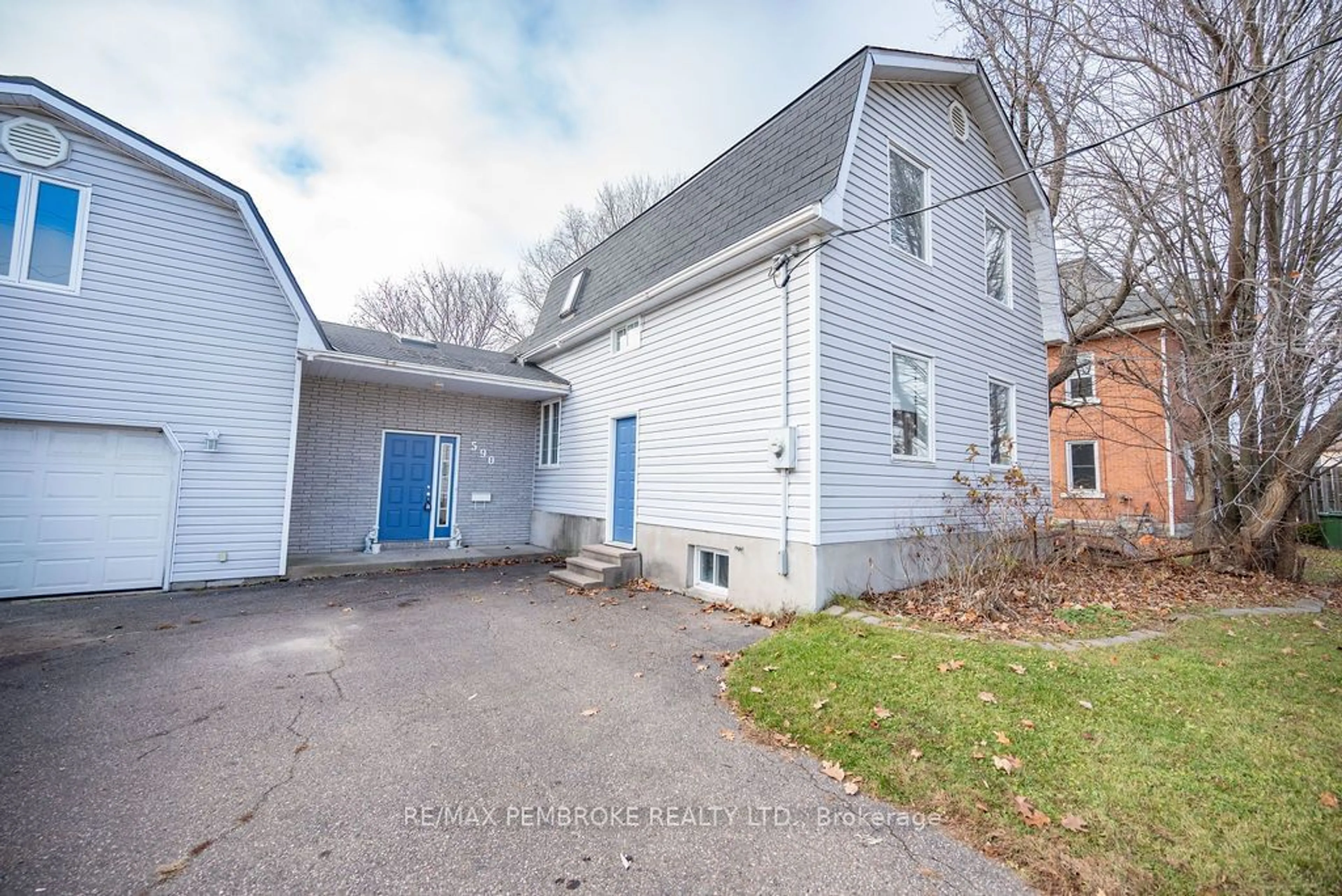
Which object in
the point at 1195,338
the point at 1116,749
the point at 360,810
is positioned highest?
the point at 1195,338

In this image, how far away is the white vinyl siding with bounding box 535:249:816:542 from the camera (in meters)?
6.34

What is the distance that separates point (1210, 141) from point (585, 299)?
1032 centimetres

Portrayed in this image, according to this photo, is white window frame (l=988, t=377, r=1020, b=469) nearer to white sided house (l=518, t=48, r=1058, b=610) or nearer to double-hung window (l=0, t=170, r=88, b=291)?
white sided house (l=518, t=48, r=1058, b=610)

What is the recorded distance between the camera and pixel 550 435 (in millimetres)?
11820

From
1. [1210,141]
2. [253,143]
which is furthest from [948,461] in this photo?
[253,143]

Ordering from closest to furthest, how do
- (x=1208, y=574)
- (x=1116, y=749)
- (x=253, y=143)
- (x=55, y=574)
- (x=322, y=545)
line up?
(x=1116, y=749) < (x=55, y=574) < (x=1208, y=574) < (x=322, y=545) < (x=253, y=143)

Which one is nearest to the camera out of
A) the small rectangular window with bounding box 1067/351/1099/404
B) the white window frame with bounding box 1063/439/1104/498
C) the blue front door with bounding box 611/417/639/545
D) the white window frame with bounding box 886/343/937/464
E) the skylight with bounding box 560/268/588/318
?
the white window frame with bounding box 886/343/937/464

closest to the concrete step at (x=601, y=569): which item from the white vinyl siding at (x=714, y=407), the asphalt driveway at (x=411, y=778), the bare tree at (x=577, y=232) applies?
the white vinyl siding at (x=714, y=407)

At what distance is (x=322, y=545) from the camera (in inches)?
386

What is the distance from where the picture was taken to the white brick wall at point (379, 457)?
9742 mm

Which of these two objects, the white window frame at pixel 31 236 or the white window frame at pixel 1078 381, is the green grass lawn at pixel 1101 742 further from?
the white window frame at pixel 1078 381

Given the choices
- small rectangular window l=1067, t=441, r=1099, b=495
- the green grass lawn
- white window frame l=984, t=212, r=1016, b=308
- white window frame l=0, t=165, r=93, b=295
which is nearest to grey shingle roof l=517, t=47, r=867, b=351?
white window frame l=984, t=212, r=1016, b=308

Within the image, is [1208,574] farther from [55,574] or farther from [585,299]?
[55,574]

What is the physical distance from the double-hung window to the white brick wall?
334 cm
